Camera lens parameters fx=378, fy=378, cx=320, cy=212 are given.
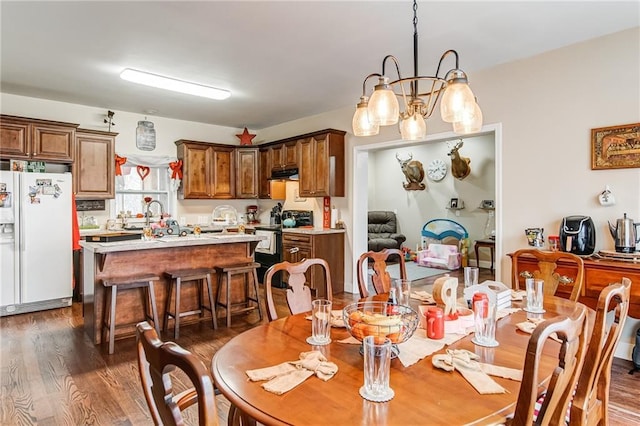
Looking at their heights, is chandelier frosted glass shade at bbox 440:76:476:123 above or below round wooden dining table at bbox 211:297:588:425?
above

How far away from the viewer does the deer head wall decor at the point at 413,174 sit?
8.38m

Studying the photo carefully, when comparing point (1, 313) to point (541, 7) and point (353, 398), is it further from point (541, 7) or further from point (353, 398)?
point (541, 7)

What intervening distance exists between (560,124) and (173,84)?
13.0 feet

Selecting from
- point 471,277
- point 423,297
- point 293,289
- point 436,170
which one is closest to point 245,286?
point 293,289

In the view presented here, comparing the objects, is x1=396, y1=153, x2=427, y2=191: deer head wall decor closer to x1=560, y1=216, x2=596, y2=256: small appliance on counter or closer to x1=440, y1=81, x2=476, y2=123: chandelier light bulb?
x1=560, y1=216, x2=596, y2=256: small appliance on counter

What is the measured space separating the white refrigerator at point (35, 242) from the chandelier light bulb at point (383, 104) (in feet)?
14.4

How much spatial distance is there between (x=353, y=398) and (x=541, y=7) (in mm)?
2946

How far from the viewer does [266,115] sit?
19.7ft

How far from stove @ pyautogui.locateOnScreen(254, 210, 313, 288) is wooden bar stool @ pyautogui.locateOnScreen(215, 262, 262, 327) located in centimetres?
129

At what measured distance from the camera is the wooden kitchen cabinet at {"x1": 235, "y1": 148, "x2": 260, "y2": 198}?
6.66 metres

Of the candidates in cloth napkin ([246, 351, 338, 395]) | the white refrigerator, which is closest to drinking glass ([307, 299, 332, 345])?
cloth napkin ([246, 351, 338, 395])

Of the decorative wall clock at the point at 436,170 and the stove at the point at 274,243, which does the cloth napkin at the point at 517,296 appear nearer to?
the stove at the point at 274,243

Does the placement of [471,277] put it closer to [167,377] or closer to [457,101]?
[457,101]

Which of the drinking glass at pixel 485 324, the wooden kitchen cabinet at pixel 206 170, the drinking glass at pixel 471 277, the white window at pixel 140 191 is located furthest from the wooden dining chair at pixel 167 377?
the wooden kitchen cabinet at pixel 206 170
